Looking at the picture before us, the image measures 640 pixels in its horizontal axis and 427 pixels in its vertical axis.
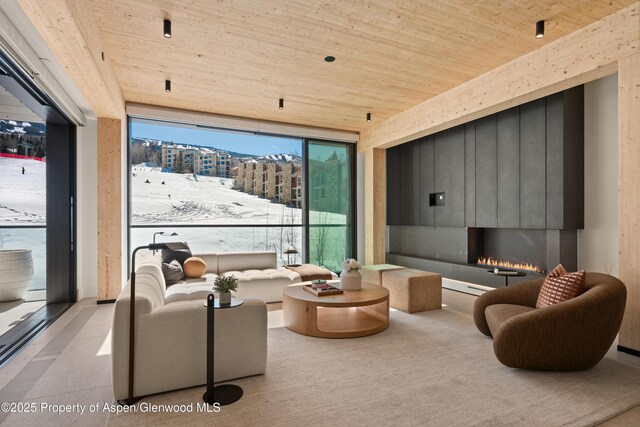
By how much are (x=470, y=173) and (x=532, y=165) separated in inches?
44.8

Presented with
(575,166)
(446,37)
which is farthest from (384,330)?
(575,166)

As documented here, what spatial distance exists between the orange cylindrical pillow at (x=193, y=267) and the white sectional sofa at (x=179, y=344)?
6.79 ft

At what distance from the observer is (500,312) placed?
312cm

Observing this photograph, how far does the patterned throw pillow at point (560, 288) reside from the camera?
Result: 9.49 feet

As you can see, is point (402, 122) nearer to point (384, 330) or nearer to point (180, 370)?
point (384, 330)

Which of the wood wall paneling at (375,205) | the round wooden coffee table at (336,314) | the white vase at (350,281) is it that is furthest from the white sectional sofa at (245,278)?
the wood wall paneling at (375,205)

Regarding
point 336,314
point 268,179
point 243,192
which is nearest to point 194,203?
point 243,192

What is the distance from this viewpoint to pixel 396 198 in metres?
7.91

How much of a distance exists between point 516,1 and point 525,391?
121 inches

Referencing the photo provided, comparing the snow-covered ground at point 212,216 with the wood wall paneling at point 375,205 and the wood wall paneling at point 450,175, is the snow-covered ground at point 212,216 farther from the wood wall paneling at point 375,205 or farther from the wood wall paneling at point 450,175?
the wood wall paneling at point 450,175

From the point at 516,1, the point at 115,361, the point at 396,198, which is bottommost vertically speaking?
the point at 115,361

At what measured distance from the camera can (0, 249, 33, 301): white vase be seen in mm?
4020

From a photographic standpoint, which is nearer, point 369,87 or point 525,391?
point 525,391

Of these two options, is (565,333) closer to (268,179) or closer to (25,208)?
(25,208)
